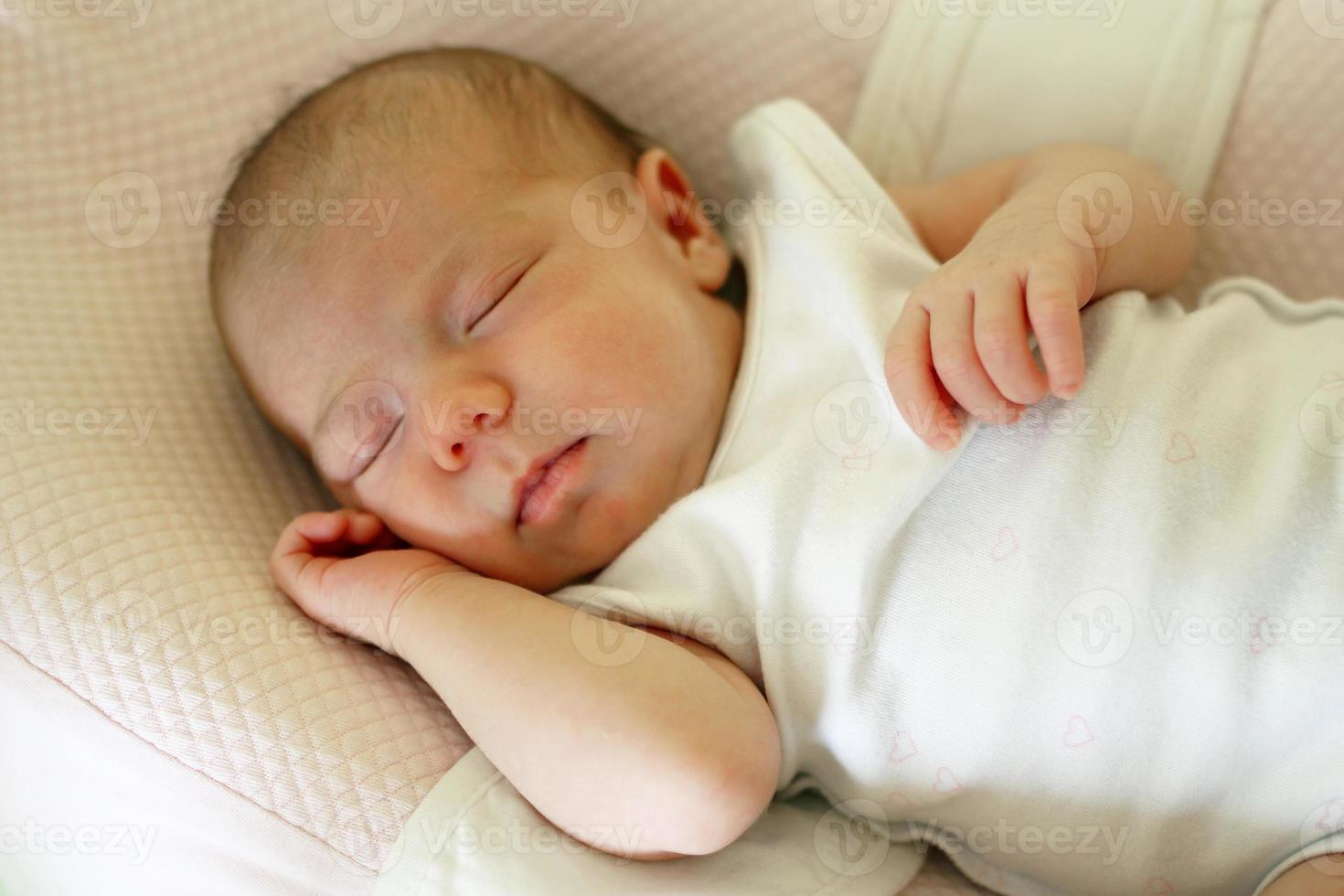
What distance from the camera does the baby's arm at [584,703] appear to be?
A: 95cm

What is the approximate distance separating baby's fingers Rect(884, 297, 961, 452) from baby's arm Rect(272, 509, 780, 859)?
31 centimetres

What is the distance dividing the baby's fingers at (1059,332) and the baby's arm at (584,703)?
41 centimetres

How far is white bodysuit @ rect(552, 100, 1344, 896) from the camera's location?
1.00m

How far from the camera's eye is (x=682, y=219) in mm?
1365

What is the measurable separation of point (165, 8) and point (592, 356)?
33.5 inches
